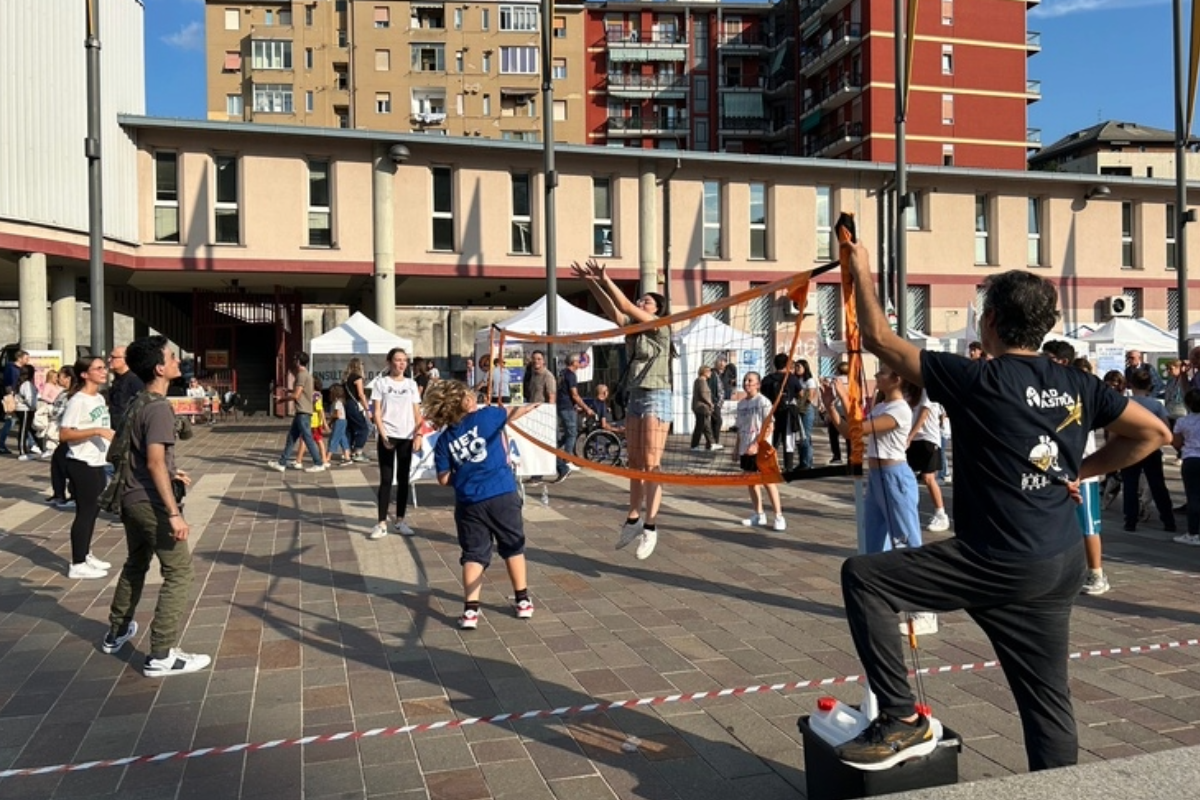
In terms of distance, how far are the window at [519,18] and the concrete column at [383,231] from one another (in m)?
44.2

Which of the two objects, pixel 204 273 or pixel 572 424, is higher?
pixel 204 273

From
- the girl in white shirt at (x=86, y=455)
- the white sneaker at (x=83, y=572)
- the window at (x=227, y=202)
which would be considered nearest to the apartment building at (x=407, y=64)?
the window at (x=227, y=202)

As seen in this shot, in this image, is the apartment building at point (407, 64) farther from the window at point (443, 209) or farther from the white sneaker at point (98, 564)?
the white sneaker at point (98, 564)

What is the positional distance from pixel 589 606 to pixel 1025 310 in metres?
4.16

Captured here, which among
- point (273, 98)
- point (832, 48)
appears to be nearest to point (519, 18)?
point (273, 98)

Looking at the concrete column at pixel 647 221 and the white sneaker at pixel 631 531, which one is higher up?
the concrete column at pixel 647 221

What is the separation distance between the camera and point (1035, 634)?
307 cm

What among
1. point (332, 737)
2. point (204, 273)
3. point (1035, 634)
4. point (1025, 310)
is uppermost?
point (204, 273)

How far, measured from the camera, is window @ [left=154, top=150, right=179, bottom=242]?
24.9 meters

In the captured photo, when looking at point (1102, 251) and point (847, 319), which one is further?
point (1102, 251)

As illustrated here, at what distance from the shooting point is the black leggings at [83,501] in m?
7.56

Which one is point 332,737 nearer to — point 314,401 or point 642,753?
point 642,753

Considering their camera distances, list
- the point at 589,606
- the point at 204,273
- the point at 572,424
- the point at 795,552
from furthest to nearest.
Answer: the point at 204,273, the point at 572,424, the point at 795,552, the point at 589,606

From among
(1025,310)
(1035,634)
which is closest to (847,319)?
(1025,310)
